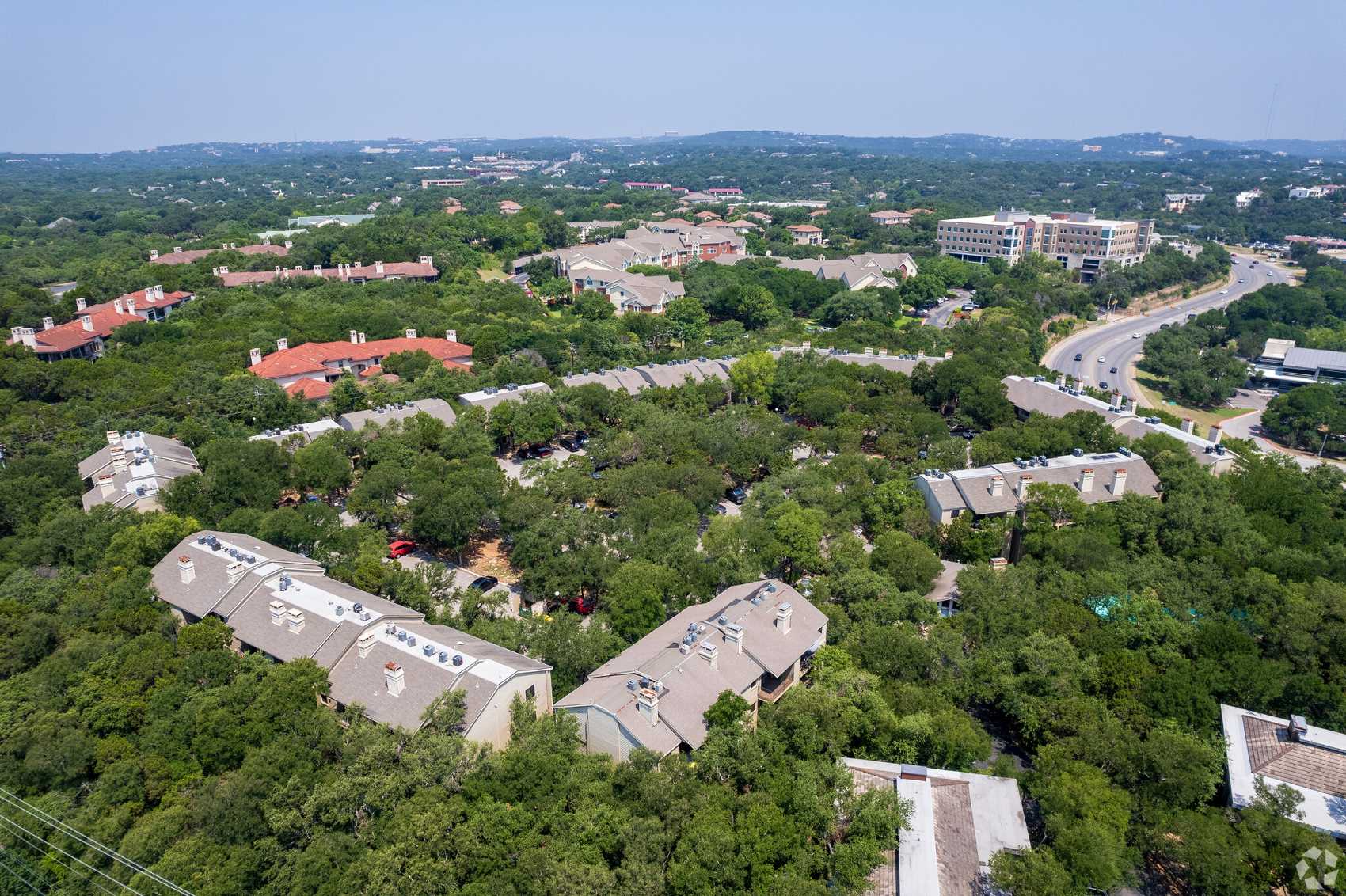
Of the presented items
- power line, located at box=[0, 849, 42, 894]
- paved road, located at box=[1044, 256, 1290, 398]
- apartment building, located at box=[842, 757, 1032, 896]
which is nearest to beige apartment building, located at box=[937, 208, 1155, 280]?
paved road, located at box=[1044, 256, 1290, 398]

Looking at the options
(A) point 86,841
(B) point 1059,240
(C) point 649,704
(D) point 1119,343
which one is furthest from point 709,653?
(B) point 1059,240

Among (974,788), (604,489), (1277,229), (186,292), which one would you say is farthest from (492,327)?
(1277,229)

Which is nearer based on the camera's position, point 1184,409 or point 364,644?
point 364,644

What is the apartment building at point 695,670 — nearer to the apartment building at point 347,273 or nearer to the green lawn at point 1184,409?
the green lawn at point 1184,409

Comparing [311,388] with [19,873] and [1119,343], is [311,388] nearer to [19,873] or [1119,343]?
[19,873]

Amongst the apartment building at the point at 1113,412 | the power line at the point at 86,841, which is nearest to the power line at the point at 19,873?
the power line at the point at 86,841

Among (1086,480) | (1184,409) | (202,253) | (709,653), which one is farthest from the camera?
(202,253)
